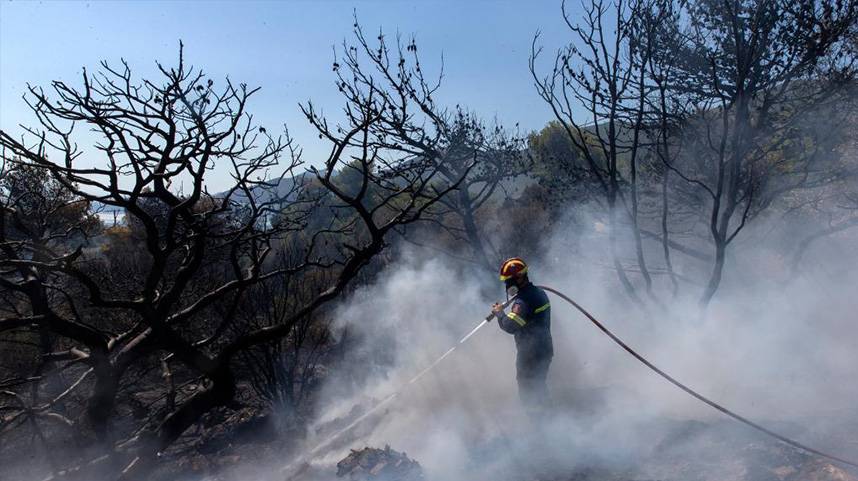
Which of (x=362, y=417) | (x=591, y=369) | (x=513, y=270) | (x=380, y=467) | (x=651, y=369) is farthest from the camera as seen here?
(x=591, y=369)

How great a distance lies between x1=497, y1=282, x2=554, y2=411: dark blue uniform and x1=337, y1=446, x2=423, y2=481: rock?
1527mm

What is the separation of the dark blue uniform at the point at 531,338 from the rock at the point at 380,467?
60.1 inches

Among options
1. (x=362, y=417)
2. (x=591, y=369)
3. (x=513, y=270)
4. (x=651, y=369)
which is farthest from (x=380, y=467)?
(x=591, y=369)

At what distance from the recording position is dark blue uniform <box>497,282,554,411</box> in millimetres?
5973

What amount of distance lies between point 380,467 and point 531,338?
209 cm

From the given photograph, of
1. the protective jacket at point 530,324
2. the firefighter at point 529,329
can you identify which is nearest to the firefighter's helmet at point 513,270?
the firefighter at point 529,329

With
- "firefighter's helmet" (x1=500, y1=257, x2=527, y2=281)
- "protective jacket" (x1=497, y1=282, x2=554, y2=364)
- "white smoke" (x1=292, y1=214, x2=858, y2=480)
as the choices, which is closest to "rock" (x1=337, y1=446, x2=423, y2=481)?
"white smoke" (x1=292, y1=214, x2=858, y2=480)

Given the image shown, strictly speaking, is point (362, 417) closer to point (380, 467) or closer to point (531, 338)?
point (380, 467)

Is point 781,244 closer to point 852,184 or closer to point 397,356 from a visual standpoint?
point 852,184

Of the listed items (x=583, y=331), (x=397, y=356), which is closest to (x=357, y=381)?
(x=397, y=356)

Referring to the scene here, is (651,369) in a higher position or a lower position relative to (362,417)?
lower

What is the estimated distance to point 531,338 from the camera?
20.2 ft

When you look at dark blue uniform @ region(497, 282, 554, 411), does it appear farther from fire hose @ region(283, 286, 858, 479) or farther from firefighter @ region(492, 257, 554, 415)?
fire hose @ region(283, 286, 858, 479)

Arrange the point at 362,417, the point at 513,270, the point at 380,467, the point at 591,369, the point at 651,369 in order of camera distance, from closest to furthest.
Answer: the point at 380,467 < the point at 513,270 < the point at 651,369 < the point at 362,417 < the point at 591,369
